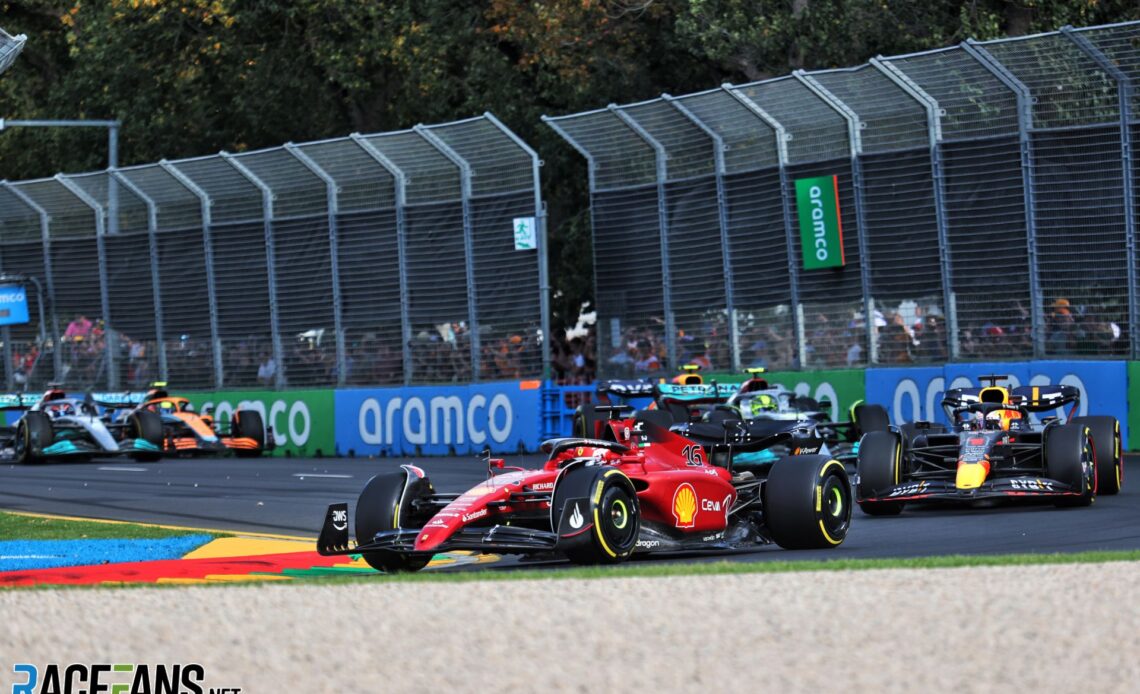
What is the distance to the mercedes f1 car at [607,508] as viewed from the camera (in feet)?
36.8

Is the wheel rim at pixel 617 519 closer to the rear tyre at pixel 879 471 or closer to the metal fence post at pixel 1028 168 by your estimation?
the rear tyre at pixel 879 471

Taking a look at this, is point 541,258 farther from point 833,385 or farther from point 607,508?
point 607,508

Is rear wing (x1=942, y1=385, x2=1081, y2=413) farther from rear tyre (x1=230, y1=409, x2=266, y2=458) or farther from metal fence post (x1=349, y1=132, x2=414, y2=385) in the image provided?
rear tyre (x1=230, y1=409, x2=266, y2=458)

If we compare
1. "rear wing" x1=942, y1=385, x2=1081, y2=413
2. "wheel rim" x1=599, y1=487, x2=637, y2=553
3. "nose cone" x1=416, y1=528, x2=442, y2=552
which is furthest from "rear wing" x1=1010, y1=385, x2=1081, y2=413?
"nose cone" x1=416, y1=528, x2=442, y2=552

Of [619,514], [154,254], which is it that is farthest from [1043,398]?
[154,254]

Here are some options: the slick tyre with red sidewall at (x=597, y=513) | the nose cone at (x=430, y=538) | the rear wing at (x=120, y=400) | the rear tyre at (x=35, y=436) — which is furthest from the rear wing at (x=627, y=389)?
the nose cone at (x=430, y=538)

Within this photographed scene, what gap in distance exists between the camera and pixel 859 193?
23.7 m

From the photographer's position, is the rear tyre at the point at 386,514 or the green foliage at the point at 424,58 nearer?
the rear tyre at the point at 386,514

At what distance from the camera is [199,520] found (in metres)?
16.3

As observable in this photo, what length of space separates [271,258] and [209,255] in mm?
1372

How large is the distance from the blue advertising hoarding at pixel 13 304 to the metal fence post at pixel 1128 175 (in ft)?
65.7

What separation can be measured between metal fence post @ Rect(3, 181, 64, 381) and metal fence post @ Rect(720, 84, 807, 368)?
14.2 metres

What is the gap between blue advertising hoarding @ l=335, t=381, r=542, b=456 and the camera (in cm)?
2642

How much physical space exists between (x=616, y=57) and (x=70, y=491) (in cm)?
1621
